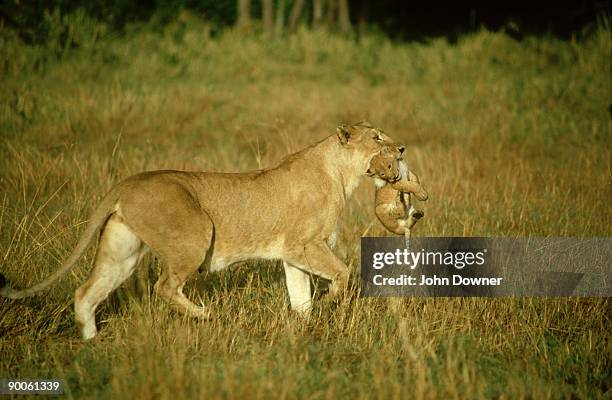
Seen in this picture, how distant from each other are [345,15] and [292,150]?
13.6 meters

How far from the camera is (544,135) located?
460 inches

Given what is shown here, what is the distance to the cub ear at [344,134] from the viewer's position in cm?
565

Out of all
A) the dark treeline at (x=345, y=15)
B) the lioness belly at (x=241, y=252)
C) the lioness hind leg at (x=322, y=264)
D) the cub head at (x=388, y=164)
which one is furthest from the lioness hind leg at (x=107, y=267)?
the dark treeline at (x=345, y=15)

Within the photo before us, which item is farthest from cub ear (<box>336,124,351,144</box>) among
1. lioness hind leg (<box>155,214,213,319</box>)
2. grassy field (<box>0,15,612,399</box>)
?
lioness hind leg (<box>155,214,213,319</box>)

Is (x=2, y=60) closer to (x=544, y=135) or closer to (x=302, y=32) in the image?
(x=302, y=32)

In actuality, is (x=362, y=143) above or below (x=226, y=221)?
above

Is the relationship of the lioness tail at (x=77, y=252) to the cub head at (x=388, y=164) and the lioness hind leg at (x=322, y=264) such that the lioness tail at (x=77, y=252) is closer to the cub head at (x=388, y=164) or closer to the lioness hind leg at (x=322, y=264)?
the lioness hind leg at (x=322, y=264)

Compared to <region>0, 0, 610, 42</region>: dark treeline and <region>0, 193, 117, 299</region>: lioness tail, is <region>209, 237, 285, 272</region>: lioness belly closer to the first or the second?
<region>0, 193, 117, 299</region>: lioness tail

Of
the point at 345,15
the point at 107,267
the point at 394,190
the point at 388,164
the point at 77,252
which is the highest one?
the point at 345,15

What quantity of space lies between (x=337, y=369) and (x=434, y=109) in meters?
8.72

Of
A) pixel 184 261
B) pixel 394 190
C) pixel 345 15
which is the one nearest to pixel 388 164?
pixel 394 190

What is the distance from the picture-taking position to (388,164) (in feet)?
18.2

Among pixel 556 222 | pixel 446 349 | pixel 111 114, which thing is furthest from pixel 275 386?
pixel 111 114

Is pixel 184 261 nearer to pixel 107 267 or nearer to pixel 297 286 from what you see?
pixel 107 267
